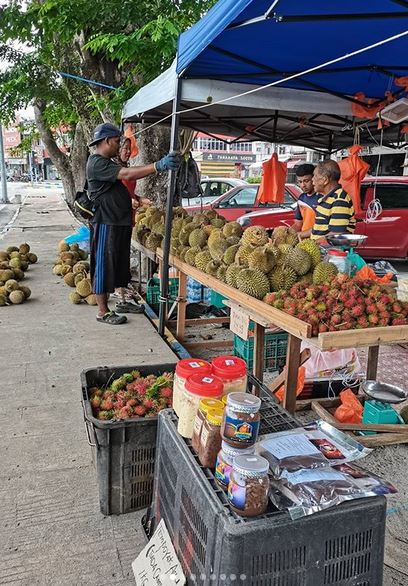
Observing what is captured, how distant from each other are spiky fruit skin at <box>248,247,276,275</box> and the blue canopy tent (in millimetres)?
1190

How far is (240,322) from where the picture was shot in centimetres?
343

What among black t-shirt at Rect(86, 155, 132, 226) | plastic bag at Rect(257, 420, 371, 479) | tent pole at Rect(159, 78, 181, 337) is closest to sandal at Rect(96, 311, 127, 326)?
tent pole at Rect(159, 78, 181, 337)

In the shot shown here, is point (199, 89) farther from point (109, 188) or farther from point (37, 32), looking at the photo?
point (37, 32)

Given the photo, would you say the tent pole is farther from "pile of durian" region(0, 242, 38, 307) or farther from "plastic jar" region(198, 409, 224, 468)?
"plastic jar" region(198, 409, 224, 468)

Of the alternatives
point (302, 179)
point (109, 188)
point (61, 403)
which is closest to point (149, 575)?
point (61, 403)

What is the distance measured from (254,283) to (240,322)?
1.22 feet

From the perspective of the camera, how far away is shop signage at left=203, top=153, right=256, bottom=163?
42094 mm

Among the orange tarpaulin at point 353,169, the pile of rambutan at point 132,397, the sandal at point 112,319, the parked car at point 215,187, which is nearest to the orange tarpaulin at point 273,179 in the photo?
the orange tarpaulin at point 353,169

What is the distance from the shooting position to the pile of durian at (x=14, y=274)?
597 cm

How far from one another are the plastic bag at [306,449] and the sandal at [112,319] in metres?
3.56

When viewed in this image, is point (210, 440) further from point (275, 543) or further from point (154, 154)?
point (154, 154)

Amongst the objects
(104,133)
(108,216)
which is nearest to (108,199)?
(108,216)

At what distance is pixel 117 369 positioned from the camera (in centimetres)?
280

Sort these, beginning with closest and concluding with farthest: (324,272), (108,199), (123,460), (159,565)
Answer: (159,565) → (123,460) → (324,272) → (108,199)
